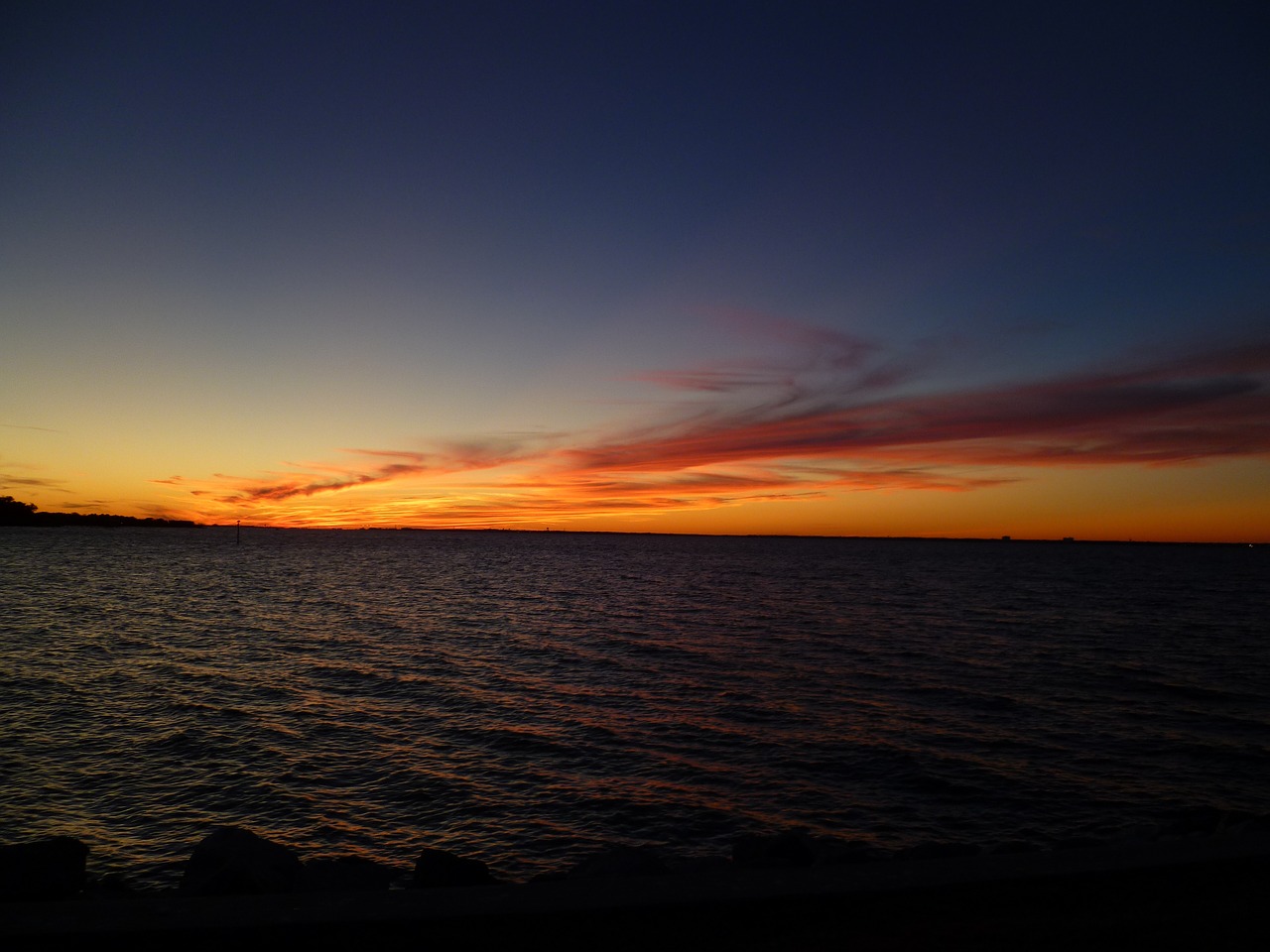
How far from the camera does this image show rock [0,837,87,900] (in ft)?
28.9

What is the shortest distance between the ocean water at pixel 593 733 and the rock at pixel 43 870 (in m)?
3.90

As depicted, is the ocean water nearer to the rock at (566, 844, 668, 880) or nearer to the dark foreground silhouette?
the rock at (566, 844, 668, 880)

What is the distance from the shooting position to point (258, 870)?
9.16 metres

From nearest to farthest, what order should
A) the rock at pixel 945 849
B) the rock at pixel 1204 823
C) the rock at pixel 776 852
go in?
the rock at pixel 776 852
the rock at pixel 945 849
the rock at pixel 1204 823

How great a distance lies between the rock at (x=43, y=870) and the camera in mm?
8820

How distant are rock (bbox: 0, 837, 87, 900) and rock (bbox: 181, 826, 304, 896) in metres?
1.28

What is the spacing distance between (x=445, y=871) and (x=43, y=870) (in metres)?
5.11

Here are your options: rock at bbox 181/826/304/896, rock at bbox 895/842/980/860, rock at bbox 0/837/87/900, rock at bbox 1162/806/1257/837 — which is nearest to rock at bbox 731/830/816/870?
rock at bbox 895/842/980/860

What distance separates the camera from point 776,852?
10.2 metres

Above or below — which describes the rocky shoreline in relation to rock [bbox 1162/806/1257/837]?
above

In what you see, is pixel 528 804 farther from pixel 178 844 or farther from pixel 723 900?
pixel 723 900

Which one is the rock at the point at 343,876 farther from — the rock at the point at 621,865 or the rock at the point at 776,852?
the rock at the point at 776,852

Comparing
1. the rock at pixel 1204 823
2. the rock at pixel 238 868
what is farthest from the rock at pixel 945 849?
the rock at pixel 238 868

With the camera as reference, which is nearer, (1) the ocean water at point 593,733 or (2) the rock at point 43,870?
(2) the rock at point 43,870
